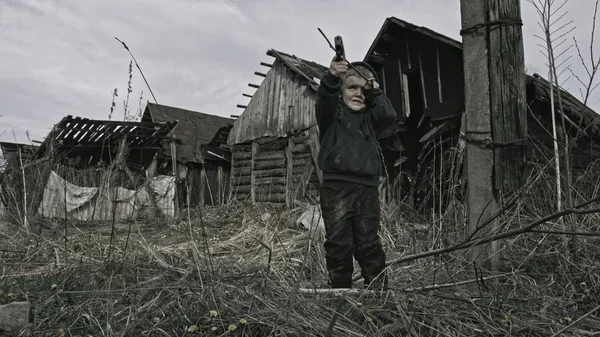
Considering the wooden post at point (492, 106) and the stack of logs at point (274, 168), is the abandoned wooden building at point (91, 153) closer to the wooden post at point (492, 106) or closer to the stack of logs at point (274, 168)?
the stack of logs at point (274, 168)

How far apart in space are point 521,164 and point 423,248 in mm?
1065

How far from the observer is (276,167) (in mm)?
12133

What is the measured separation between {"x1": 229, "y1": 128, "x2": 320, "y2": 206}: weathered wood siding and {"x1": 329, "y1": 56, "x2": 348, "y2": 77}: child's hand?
829cm

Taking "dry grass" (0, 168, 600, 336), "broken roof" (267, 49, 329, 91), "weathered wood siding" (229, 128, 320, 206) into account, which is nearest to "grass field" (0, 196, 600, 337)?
"dry grass" (0, 168, 600, 336)

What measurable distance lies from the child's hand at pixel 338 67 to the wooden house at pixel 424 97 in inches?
252

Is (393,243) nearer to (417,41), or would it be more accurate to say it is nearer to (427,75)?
(427,75)

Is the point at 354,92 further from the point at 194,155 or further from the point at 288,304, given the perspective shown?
the point at 194,155

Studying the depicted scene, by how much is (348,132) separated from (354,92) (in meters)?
0.28

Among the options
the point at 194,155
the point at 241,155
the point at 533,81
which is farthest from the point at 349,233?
the point at 194,155

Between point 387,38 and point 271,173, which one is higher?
point 387,38

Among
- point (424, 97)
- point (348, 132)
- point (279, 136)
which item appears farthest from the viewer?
point (279, 136)

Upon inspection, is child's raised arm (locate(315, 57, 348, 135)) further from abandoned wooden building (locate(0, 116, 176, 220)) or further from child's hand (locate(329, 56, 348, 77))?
abandoned wooden building (locate(0, 116, 176, 220))

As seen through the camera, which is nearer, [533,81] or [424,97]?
[533,81]

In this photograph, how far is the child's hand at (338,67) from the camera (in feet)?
7.55
